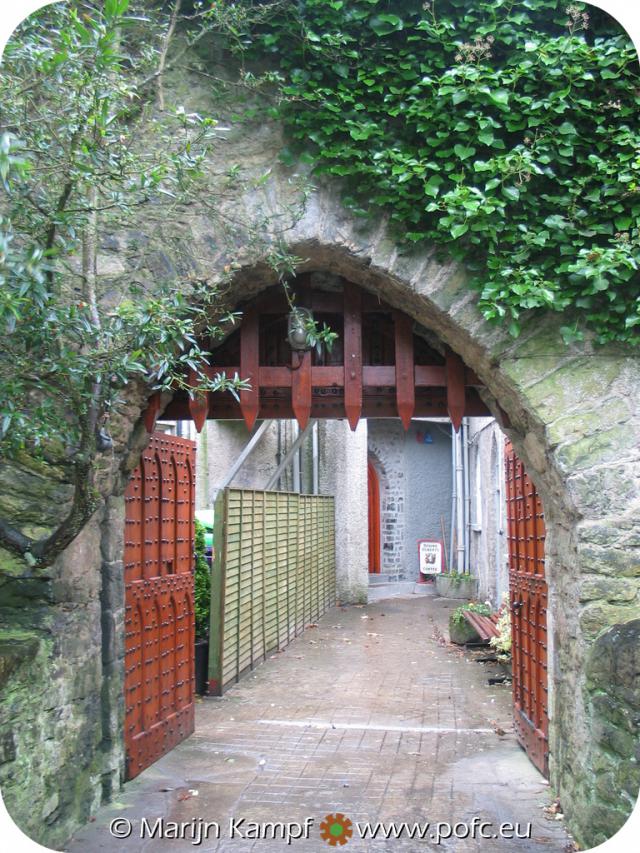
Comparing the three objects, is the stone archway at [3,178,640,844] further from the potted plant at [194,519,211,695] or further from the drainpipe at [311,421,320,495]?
the drainpipe at [311,421,320,495]

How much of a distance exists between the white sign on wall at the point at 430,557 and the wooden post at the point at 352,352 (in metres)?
11.4

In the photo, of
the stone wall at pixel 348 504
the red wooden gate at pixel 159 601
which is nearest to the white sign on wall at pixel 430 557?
the stone wall at pixel 348 504

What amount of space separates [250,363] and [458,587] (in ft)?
33.4

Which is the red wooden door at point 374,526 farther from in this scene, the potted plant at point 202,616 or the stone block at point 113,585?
the stone block at point 113,585

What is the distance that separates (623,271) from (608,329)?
270mm

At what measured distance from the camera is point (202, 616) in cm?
682

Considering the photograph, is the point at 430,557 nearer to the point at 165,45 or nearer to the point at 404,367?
the point at 404,367

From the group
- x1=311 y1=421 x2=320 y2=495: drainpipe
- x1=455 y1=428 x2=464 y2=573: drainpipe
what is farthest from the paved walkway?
x1=455 y1=428 x2=464 y2=573: drainpipe

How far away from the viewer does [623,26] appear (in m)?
3.47

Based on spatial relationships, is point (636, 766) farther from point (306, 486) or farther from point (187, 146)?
point (306, 486)

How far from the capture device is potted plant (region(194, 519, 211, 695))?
6.75 metres

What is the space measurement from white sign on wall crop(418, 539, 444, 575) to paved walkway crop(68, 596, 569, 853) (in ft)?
24.2

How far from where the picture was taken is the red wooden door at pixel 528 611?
469cm

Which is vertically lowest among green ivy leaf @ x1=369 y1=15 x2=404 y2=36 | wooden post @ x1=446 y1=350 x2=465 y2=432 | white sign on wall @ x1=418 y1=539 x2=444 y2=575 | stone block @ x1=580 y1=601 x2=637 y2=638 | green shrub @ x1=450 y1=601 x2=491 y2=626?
green shrub @ x1=450 y1=601 x2=491 y2=626
